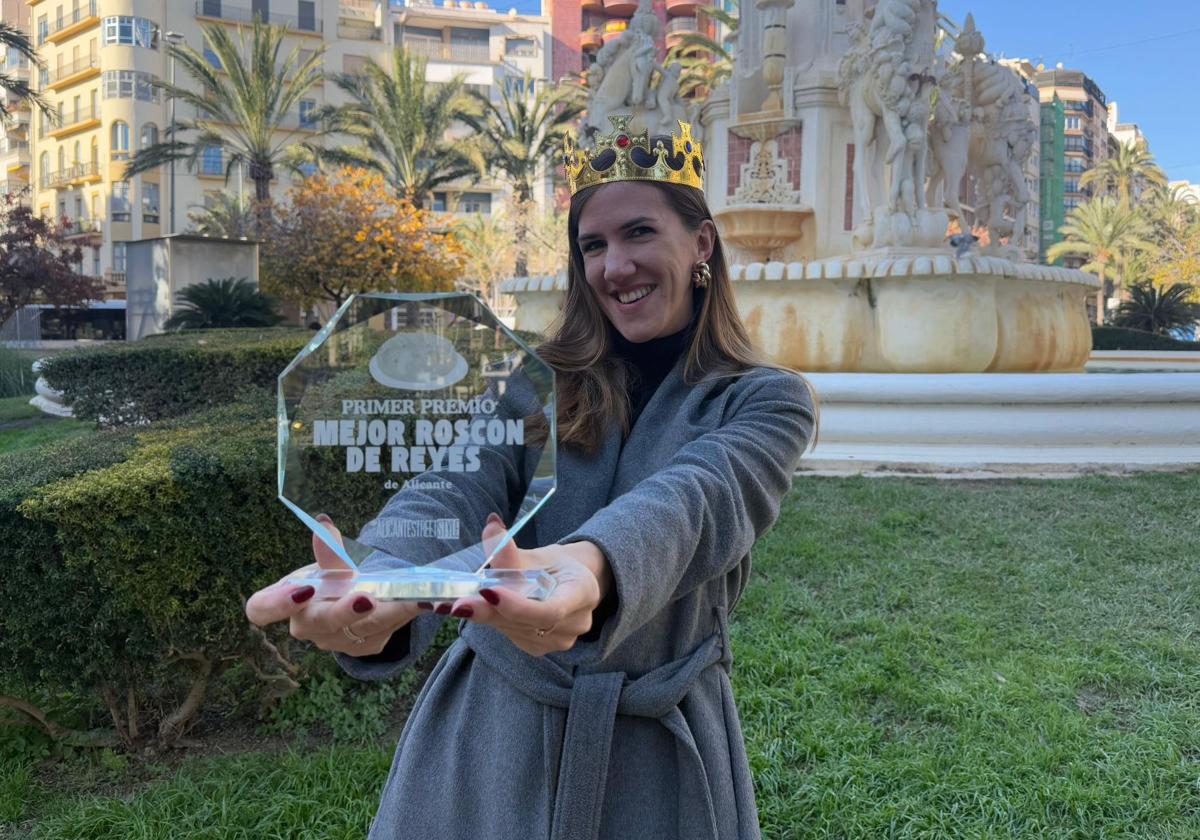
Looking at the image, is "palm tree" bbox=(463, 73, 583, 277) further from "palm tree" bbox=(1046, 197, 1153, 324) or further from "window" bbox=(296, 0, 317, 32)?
"palm tree" bbox=(1046, 197, 1153, 324)

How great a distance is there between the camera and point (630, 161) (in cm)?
161

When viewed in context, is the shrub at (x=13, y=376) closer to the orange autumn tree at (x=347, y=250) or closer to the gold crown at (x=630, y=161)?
the orange autumn tree at (x=347, y=250)

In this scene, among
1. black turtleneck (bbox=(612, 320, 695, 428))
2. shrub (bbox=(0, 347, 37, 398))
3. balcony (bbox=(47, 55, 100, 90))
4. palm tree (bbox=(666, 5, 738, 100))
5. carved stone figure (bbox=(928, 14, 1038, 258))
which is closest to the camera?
black turtleneck (bbox=(612, 320, 695, 428))

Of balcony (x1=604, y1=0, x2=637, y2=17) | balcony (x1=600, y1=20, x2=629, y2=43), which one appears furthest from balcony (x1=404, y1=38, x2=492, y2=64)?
balcony (x1=604, y1=0, x2=637, y2=17)

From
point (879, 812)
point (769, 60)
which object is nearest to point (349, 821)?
point (879, 812)

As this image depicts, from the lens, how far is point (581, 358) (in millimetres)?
1658

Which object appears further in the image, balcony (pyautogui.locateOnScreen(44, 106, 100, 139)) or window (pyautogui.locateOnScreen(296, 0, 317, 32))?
window (pyautogui.locateOnScreen(296, 0, 317, 32))

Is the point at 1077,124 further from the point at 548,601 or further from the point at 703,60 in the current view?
the point at 548,601

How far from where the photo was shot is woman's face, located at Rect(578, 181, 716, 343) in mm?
1586

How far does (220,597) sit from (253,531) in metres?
0.24

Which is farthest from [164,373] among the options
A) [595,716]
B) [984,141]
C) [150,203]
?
[150,203]

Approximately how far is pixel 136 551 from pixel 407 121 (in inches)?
1118

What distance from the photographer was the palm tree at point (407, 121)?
28953 mm

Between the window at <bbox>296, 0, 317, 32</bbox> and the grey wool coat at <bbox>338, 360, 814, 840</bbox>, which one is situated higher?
the window at <bbox>296, 0, 317, 32</bbox>
